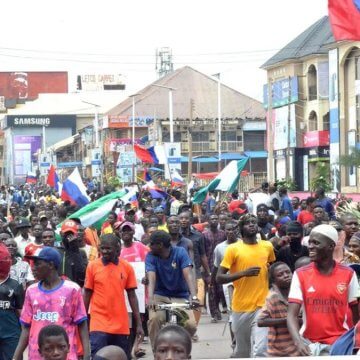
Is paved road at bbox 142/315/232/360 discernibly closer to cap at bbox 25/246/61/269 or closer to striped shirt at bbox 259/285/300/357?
striped shirt at bbox 259/285/300/357

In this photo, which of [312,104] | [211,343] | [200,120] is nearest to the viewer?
[211,343]

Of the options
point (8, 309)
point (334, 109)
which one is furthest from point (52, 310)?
point (334, 109)

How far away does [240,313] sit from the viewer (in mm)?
11078

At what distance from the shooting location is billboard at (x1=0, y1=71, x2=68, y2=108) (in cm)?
16688

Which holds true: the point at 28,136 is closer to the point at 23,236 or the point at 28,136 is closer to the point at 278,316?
the point at 23,236

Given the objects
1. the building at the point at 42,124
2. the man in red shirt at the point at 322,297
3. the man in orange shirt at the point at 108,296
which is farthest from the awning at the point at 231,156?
the man in red shirt at the point at 322,297

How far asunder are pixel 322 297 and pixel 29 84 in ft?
534

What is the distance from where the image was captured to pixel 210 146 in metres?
85.9

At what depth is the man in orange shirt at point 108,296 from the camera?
10.4 metres

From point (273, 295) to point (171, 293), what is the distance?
3.12 meters

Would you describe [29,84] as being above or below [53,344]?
above

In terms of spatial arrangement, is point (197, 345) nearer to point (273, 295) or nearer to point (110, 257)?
point (110, 257)

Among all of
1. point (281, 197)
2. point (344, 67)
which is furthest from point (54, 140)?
point (281, 197)

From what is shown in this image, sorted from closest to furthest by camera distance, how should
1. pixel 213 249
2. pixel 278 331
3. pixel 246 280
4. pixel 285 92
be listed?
1. pixel 278 331
2. pixel 246 280
3. pixel 213 249
4. pixel 285 92
